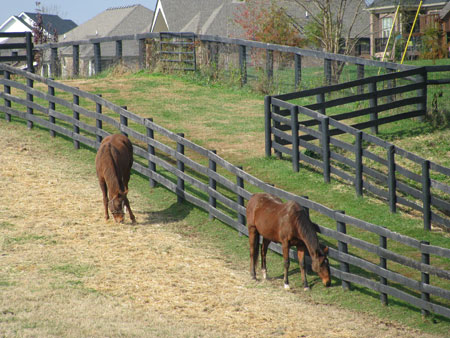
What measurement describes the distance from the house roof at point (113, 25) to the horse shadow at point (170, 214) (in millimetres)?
42651

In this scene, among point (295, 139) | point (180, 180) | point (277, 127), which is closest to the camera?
point (180, 180)

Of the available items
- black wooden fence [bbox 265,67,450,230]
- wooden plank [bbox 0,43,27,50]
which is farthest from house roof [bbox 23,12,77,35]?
black wooden fence [bbox 265,67,450,230]

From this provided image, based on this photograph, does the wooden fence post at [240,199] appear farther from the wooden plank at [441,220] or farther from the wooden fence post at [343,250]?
the wooden plank at [441,220]

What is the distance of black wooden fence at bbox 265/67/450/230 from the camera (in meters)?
11.3

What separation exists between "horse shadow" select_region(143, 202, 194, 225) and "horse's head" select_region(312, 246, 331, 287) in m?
3.74

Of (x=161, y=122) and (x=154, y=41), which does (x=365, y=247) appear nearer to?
(x=161, y=122)

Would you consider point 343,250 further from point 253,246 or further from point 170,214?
point 170,214

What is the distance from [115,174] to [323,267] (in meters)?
4.41

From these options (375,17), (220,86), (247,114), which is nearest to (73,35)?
(375,17)

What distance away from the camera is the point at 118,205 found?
37.5ft

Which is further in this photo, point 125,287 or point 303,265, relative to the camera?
point 303,265

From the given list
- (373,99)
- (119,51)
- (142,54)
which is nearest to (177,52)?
(142,54)

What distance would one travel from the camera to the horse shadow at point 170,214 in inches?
469

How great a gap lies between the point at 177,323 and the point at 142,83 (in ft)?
53.4
